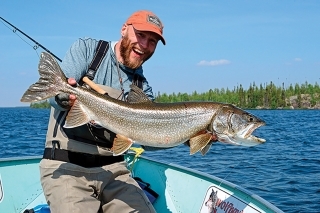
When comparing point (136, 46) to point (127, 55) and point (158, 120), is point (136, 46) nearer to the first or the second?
point (127, 55)

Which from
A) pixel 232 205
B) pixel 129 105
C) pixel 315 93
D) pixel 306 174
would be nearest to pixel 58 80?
pixel 129 105

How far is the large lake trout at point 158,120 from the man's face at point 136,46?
63 centimetres

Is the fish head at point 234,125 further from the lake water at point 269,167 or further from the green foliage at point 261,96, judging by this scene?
the green foliage at point 261,96

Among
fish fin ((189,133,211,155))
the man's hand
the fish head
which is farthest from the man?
the fish head

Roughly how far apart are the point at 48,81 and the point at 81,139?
31.8 inches

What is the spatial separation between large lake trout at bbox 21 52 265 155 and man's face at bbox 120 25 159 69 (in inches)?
25.0

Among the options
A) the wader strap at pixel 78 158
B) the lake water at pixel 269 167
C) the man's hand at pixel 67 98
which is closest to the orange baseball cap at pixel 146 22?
the man's hand at pixel 67 98

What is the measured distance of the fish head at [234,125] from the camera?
392 cm

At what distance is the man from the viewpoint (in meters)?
4.19

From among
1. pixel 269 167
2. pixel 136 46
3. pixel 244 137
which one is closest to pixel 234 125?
pixel 244 137

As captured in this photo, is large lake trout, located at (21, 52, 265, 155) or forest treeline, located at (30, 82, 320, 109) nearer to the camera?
large lake trout, located at (21, 52, 265, 155)

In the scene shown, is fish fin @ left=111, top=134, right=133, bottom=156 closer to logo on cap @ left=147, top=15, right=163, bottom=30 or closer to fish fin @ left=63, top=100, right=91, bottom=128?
fish fin @ left=63, top=100, right=91, bottom=128

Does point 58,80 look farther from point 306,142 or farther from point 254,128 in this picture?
point 306,142

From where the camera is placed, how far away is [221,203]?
525 centimetres
